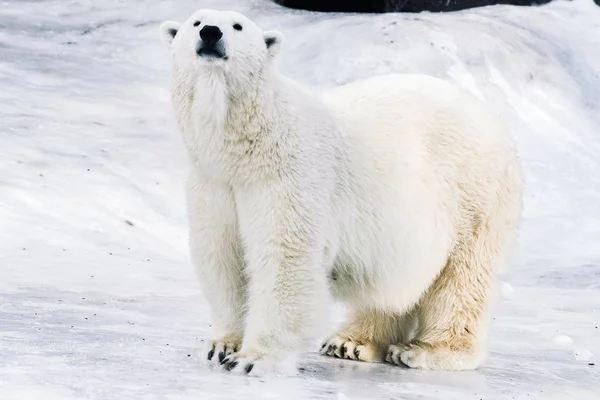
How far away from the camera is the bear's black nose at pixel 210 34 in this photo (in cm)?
362

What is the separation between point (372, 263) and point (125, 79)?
7242mm

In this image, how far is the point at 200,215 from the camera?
12.8ft

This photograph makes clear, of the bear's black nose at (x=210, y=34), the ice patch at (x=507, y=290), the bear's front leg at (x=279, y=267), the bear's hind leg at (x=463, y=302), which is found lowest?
the ice patch at (x=507, y=290)

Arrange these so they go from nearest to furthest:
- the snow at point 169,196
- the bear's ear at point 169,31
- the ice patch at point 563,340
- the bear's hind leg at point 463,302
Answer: the snow at point 169,196
the bear's ear at point 169,31
the bear's hind leg at point 463,302
the ice patch at point 563,340

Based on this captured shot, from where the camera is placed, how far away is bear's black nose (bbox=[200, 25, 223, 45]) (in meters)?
3.62

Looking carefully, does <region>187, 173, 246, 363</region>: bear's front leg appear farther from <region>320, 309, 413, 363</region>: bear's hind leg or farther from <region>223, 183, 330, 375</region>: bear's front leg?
<region>320, 309, 413, 363</region>: bear's hind leg

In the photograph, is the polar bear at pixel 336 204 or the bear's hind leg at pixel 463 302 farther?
the bear's hind leg at pixel 463 302

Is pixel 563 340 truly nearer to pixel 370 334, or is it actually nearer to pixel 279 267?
pixel 370 334

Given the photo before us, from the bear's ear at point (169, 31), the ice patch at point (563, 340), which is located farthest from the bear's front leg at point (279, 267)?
the ice patch at point (563, 340)

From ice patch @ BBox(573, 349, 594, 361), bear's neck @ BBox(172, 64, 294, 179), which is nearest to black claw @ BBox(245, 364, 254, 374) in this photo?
bear's neck @ BBox(172, 64, 294, 179)

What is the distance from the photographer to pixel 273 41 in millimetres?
3871

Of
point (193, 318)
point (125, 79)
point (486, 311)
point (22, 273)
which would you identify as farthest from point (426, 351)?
point (125, 79)

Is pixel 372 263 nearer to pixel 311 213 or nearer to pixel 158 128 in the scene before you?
pixel 311 213

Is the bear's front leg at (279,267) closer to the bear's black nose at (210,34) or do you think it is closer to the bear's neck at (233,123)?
the bear's neck at (233,123)
